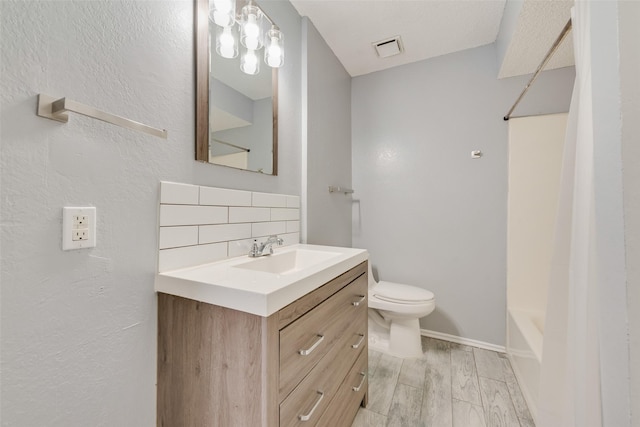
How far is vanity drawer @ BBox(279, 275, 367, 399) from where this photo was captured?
710 millimetres

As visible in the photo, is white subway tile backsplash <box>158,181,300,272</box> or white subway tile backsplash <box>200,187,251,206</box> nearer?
white subway tile backsplash <box>158,181,300,272</box>

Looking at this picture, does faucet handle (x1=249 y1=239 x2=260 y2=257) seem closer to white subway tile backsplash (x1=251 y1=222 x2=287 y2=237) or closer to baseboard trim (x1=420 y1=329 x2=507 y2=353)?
white subway tile backsplash (x1=251 y1=222 x2=287 y2=237)

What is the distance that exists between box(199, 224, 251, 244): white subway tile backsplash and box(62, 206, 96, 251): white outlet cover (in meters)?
0.34

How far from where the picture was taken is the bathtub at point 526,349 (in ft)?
4.22

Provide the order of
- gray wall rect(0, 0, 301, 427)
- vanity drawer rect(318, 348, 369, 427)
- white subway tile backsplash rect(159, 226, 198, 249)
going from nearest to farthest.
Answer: gray wall rect(0, 0, 301, 427) < white subway tile backsplash rect(159, 226, 198, 249) < vanity drawer rect(318, 348, 369, 427)

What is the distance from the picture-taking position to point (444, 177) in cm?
207

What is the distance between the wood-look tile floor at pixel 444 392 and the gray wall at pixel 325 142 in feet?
3.22

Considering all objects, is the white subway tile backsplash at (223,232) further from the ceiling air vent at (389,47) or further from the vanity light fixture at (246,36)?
the ceiling air vent at (389,47)

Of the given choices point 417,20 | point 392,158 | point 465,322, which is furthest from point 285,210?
point 465,322

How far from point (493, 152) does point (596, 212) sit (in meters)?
1.44

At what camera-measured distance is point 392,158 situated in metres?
2.26

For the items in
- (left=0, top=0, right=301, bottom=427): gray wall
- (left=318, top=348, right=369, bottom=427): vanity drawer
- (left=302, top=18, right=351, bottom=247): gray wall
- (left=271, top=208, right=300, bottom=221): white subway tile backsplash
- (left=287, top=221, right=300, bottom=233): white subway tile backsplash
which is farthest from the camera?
(left=302, top=18, right=351, bottom=247): gray wall

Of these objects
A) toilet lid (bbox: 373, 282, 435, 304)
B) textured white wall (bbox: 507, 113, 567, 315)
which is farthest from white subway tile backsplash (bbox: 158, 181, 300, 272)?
textured white wall (bbox: 507, 113, 567, 315)

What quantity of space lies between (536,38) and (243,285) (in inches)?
82.3
